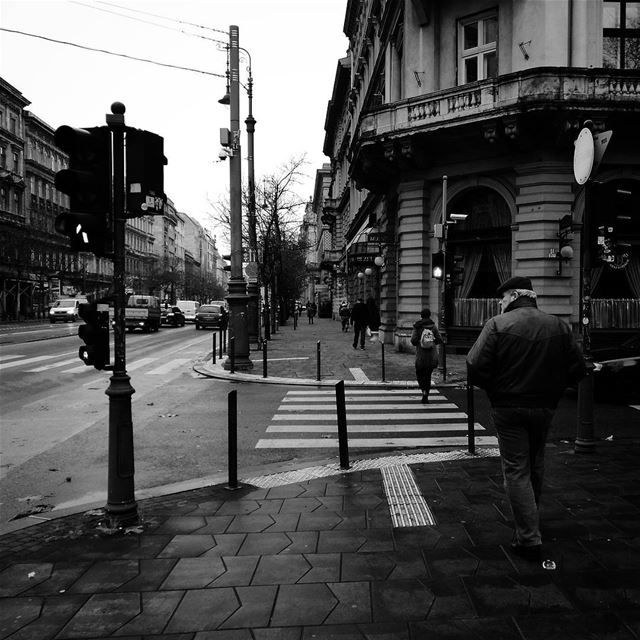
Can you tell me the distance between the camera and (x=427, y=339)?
11141mm

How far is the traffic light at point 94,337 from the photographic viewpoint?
197 inches

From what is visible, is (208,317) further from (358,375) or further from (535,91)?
(535,91)

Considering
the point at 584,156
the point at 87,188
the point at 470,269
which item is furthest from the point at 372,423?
the point at 470,269

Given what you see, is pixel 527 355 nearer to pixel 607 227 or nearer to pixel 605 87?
pixel 607 227

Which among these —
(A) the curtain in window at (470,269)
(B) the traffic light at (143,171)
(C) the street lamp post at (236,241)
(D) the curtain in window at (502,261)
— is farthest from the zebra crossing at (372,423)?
(A) the curtain in window at (470,269)

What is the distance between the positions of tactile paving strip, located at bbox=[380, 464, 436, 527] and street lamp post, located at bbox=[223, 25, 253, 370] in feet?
34.7

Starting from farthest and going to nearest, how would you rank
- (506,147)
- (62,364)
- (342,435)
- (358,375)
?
1. (506,147)
2. (62,364)
3. (358,375)
4. (342,435)

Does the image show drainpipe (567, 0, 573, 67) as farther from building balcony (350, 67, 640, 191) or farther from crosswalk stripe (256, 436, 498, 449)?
crosswalk stripe (256, 436, 498, 449)

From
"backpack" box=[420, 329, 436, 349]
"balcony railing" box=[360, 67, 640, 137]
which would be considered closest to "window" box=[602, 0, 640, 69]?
"balcony railing" box=[360, 67, 640, 137]

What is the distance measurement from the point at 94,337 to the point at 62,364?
13.8m

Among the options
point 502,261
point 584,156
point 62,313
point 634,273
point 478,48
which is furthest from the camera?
point 62,313

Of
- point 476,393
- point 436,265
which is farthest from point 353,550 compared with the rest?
point 436,265

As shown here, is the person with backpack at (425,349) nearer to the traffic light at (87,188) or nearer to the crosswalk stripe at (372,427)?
the crosswalk stripe at (372,427)

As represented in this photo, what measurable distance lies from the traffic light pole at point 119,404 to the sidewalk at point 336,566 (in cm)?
18
